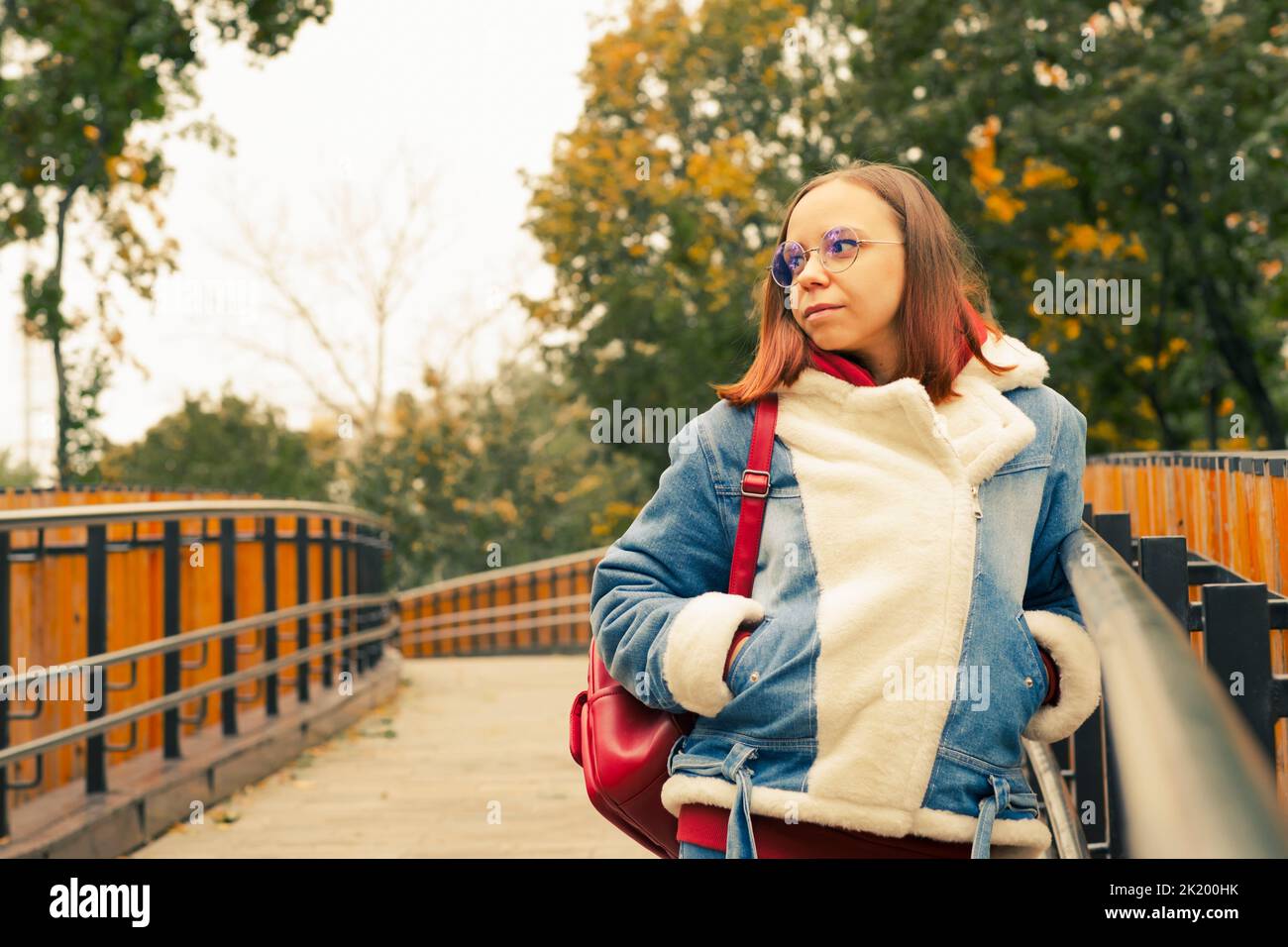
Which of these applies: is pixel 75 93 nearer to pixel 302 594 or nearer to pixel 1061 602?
pixel 302 594

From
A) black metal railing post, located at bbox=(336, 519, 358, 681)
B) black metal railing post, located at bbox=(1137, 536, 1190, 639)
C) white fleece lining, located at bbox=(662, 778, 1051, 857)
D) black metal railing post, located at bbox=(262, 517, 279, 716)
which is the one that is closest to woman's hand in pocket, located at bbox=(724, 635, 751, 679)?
white fleece lining, located at bbox=(662, 778, 1051, 857)

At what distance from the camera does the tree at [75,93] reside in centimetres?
1549

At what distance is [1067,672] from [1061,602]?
0.16 m

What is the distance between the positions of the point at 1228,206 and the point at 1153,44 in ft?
6.49

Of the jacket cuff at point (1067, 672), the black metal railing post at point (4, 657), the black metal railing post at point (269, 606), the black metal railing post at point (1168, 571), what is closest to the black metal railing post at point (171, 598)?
the black metal railing post at point (4, 657)

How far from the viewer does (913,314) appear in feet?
6.82

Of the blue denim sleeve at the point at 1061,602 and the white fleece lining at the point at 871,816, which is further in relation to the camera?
the blue denim sleeve at the point at 1061,602

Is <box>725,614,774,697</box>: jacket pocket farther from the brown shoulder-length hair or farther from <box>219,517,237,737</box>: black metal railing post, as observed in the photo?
<box>219,517,237,737</box>: black metal railing post

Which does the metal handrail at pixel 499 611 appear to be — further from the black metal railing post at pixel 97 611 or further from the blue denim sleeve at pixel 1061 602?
the blue denim sleeve at pixel 1061 602

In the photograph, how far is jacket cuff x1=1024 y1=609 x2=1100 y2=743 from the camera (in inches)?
77.6

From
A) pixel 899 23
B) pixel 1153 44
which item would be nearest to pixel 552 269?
pixel 899 23

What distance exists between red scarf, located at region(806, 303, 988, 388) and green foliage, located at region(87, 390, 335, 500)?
83.4 ft

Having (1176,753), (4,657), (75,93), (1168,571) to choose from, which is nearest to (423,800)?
(4,657)

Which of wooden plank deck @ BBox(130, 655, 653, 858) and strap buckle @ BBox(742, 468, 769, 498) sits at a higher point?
strap buckle @ BBox(742, 468, 769, 498)
